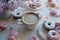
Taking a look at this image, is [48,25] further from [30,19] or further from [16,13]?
[16,13]

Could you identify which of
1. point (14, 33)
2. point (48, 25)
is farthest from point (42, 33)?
point (14, 33)

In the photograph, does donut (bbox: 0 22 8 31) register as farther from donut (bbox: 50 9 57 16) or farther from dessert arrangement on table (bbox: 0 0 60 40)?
donut (bbox: 50 9 57 16)

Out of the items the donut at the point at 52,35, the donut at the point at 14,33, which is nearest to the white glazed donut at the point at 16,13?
the donut at the point at 14,33

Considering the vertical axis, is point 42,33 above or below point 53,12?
below

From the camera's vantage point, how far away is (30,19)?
0.87 metres

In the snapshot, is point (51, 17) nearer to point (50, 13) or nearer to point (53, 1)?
point (50, 13)

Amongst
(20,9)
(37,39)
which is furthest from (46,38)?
(20,9)

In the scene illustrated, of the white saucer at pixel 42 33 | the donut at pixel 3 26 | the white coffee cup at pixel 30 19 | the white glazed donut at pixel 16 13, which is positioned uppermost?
the white glazed donut at pixel 16 13

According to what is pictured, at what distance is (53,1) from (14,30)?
36 centimetres

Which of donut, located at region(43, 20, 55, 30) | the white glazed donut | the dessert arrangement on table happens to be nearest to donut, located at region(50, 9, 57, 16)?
the dessert arrangement on table

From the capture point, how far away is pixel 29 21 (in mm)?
862

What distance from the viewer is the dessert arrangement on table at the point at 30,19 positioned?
32.8 inches

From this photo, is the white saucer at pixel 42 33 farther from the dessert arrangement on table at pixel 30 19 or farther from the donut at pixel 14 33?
the donut at pixel 14 33

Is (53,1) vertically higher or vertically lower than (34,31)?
higher
